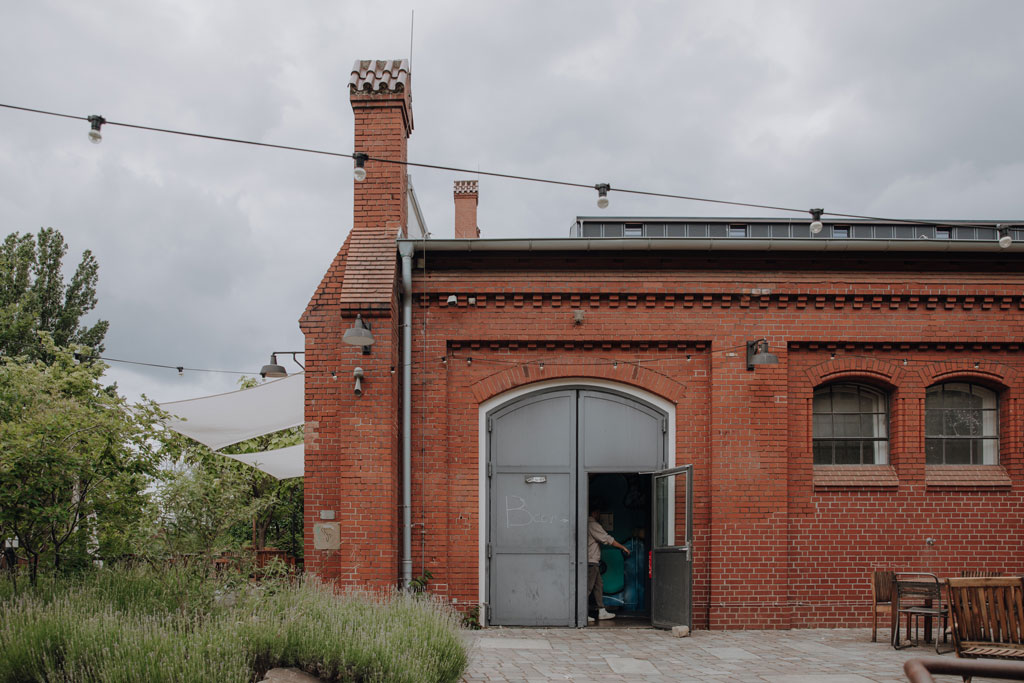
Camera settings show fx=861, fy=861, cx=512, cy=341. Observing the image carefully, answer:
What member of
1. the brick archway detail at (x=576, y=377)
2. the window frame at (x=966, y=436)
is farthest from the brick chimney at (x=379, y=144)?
the window frame at (x=966, y=436)

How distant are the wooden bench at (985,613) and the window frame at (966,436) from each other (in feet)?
12.6

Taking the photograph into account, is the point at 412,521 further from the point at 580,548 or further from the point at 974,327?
the point at 974,327

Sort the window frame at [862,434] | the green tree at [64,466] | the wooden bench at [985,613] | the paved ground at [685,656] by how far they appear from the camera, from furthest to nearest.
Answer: the window frame at [862,434], the green tree at [64,466], the wooden bench at [985,613], the paved ground at [685,656]

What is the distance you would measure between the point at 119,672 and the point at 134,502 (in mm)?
3616

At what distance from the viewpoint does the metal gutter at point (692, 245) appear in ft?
37.8

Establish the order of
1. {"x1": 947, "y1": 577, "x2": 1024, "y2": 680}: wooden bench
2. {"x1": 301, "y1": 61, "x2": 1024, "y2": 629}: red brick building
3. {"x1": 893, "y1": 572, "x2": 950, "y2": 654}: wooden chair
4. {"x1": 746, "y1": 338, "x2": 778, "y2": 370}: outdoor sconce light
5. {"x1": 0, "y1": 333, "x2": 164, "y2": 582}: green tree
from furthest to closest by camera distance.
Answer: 1. {"x1": 301, "y1": 61, "x2": 1024, "y2": 629}: red brick building
2. {"x1": 746, "y1": 338, "x2": 778, "y2": 370}: outdoor sconce light
3. {"x1": 893, "y1": 572, "x2": 950, "y2": 654}: wooden chair
4. {"x1": 0, "y1": 333, "x2": 164, "y2": 582}: green tree
5. {"x1": 947, "y1": 577, "x2": 1024, "y2": 680}: wooden bench

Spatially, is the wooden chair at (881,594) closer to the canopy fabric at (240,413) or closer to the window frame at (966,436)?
the window frame at (966,436)

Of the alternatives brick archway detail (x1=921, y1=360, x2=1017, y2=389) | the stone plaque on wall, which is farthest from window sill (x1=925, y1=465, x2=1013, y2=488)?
the stone plaque on wall

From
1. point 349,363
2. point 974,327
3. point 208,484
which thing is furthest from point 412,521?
point 974,327

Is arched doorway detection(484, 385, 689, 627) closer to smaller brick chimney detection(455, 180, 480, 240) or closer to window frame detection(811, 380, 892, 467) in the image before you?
window frame detection(811, 380, 892, 467)

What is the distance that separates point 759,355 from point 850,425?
7.10ft

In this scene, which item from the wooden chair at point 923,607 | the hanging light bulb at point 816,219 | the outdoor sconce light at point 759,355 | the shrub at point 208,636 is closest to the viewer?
the shrub at point 208,636

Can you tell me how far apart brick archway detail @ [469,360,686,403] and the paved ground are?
3.13 m

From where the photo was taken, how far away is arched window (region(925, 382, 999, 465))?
1214cm
